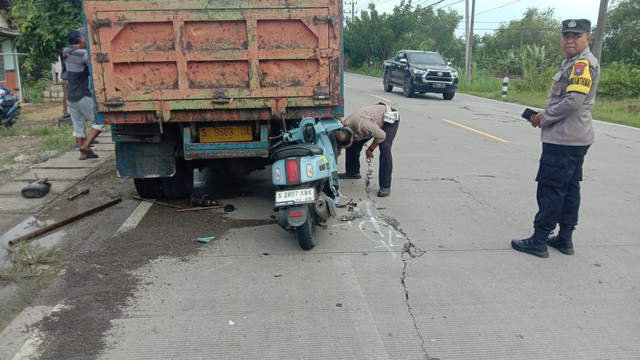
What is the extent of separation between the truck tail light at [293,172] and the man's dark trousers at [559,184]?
2203 mm

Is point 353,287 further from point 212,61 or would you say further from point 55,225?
point 55,225

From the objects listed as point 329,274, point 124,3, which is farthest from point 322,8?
point 329,274

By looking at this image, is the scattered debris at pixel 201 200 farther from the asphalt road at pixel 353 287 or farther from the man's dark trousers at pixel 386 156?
Result: the man's dark trousers at pixel 386 156

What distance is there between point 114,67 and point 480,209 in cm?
433

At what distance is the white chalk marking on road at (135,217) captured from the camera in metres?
5.56

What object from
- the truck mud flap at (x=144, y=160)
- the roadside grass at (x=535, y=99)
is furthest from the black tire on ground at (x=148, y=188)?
the roadside grass at (x=535, y=99)

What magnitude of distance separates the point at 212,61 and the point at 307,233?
Answer: 2.04 metres

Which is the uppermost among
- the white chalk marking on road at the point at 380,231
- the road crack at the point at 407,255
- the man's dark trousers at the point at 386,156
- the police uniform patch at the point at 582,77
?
the police uniform patch at the point at 582,77

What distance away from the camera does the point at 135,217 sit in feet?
19.4

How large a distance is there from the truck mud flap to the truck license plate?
53 cm

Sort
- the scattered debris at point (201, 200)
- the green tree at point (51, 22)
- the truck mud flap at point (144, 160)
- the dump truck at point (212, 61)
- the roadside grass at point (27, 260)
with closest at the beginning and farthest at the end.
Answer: the roadside grass at point (27, 260)
the dump truck at point (212, 61)
the truck mud flap at point (144, 160)
the scattered debris at point (201, 200)
the green tree at point (51, 22)

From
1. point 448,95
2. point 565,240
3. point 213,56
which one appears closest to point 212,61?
point 213,56

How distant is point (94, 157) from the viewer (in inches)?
351

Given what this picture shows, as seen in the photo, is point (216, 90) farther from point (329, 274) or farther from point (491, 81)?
point (491, 81)
